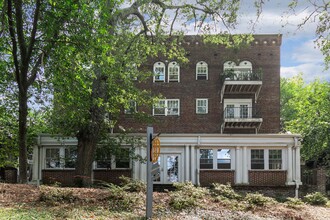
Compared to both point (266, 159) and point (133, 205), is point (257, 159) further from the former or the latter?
point (133, 205)

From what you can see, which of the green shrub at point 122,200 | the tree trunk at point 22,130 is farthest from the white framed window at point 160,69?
the green shrub at point 122,200

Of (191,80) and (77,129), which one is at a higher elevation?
(191,80)

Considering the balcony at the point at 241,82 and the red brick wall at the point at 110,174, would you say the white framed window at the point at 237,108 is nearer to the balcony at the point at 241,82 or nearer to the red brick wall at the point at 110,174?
the balcony at the point at 241,82

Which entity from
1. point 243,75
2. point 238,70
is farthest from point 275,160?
point 238,70

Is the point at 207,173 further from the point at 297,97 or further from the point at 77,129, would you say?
the point at 297,97

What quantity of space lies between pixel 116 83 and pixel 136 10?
3572mm

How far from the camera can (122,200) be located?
1044cm

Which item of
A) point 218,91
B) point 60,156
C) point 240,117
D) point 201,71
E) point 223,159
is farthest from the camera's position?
point 201,71

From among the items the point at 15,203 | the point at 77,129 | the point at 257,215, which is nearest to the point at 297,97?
the point at 77,129

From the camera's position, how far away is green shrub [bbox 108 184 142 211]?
1011 centimetres

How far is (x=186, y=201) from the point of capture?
10617mm

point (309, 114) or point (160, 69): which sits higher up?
point (160, 69)

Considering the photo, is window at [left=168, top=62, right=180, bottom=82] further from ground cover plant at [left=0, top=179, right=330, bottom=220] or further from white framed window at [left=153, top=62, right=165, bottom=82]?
ground cover plant at [left=0, top=179, right=330, bottom=220]

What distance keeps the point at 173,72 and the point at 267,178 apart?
11.6 m
